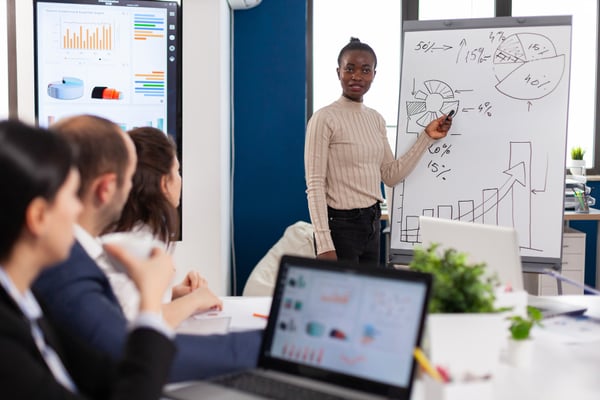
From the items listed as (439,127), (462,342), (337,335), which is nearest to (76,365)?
(337,335)

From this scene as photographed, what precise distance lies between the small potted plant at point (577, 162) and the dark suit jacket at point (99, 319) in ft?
11.1

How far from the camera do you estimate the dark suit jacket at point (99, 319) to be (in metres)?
1.27

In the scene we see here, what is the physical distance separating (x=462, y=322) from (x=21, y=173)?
0.81 meters

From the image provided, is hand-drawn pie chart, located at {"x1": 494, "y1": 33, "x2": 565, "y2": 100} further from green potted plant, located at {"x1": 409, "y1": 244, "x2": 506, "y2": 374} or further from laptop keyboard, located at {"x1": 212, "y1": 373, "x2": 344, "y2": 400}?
laptop keyboard, located at {"x1": 212, "y1": 373, "x2": 344, "y2": 400}

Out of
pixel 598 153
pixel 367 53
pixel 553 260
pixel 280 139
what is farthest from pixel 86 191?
pixel 598 153

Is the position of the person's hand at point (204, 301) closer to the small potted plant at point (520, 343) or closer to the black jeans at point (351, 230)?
the small potted plant at point (520, 343)

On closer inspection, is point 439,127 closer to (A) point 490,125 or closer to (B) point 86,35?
(A) point 490,125

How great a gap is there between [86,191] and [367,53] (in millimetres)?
1883

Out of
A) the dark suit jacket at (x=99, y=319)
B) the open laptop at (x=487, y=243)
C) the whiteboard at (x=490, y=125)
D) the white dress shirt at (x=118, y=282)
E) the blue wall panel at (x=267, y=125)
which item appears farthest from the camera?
the blue wall panel at (x=267, y=125)

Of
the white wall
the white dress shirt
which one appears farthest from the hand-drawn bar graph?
the white dress shirt

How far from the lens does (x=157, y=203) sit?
71.8 inches

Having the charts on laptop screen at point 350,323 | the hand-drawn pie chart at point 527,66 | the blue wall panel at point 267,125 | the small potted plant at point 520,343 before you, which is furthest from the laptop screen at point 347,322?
the blue wall panel at point 267,125

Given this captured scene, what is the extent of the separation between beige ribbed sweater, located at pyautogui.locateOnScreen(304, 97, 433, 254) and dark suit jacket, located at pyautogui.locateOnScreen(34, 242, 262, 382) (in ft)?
4.84

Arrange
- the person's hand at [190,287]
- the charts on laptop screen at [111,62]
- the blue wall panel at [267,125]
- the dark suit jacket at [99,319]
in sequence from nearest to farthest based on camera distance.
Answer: the dark suit jacket at [99,319] → the person's hand at [190,287] → the charts on laptop screen at [111,62] → the blue wall panel at [267,125]
